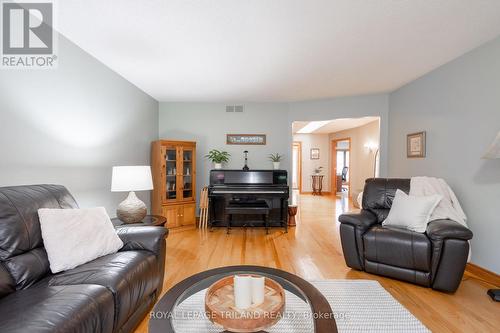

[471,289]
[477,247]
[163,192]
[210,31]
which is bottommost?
[471,289]

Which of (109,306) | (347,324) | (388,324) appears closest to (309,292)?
(347,324)

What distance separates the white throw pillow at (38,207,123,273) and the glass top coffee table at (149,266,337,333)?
706 millimetres

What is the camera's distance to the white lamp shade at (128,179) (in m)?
2.31

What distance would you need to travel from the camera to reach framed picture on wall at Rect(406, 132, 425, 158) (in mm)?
3172

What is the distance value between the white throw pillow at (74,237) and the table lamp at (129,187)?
0.57 metres

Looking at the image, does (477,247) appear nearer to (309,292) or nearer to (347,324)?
(347,324)

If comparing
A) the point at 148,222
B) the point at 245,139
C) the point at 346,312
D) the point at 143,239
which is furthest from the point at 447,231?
the point at 245,139

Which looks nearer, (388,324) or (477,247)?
(388,324)

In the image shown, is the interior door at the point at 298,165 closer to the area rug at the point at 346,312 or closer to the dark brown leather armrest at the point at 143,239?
the area rug at the point at 346,312

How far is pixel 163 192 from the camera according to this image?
Answer: 3.76 m

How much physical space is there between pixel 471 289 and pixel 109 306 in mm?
2897

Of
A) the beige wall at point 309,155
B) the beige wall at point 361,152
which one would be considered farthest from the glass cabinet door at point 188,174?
the beige wall at point 309,155

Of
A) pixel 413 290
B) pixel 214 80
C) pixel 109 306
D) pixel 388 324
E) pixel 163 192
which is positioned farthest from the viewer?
pixel 163 192

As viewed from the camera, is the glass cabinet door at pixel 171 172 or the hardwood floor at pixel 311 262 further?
the glass cabinet door at pixel 171 172
